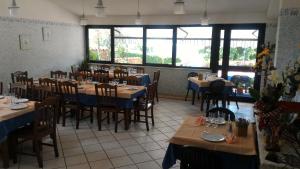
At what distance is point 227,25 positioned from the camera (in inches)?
303

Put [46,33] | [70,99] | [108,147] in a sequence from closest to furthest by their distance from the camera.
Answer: [108,147] → [70,99] → [46,33]

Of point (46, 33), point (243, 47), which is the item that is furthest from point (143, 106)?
point (46, 33)

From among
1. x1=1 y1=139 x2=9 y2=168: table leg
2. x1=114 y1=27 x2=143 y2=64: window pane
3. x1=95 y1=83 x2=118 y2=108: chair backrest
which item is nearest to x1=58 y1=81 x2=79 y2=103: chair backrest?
x1=95 y1=83 x2=118 y2=108: chair backrest

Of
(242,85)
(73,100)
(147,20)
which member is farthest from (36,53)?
(242,85)

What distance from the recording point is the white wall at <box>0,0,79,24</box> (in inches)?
253

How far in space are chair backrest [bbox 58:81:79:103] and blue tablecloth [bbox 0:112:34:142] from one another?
1.39 metres

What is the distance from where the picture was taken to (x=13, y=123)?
3.69 meters

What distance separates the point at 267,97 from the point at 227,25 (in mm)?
5571

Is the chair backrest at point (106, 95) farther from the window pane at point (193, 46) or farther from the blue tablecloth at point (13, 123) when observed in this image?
the window pane at point (193, 46)

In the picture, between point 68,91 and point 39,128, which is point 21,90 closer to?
point 68,91

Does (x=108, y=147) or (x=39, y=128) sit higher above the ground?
(x=39, y=128)

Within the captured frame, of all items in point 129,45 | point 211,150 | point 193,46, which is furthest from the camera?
point 129,45

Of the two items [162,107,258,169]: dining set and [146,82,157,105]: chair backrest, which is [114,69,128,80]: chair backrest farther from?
[162,107,258,169]: dining set

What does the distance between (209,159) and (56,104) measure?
2519 mm
